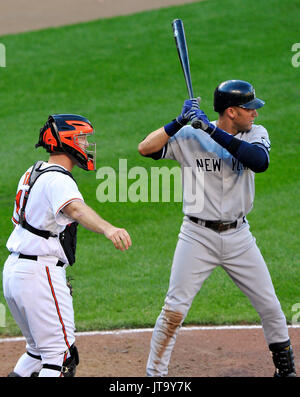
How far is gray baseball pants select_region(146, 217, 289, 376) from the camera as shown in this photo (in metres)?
5.30

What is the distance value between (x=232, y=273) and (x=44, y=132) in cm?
173

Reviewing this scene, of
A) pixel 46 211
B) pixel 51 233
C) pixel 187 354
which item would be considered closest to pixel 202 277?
pixel 187 354

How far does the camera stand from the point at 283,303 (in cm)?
731

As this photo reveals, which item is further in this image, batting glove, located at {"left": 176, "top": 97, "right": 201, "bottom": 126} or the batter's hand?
batting glove, located at {"left": 176, "top": 97, "right": 201, "bottom": 126}

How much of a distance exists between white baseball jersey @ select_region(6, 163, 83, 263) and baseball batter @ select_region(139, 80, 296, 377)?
101 centimetres

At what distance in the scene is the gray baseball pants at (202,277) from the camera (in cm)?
530

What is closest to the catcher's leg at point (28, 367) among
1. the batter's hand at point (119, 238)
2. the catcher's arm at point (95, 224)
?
the catcher's arm at point (95, 224)

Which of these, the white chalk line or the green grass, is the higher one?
the green grass

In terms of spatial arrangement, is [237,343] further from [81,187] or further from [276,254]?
[81,187]

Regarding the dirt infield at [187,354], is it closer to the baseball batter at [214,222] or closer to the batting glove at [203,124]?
the baseball batter at [214,222]

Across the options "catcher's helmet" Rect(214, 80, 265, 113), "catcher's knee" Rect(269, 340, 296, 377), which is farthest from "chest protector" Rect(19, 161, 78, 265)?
"catcher's knee" Rect(269, 340, 296, 377)

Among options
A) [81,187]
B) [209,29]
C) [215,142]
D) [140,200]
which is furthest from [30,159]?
[209,29]

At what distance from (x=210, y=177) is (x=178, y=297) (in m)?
0.90
